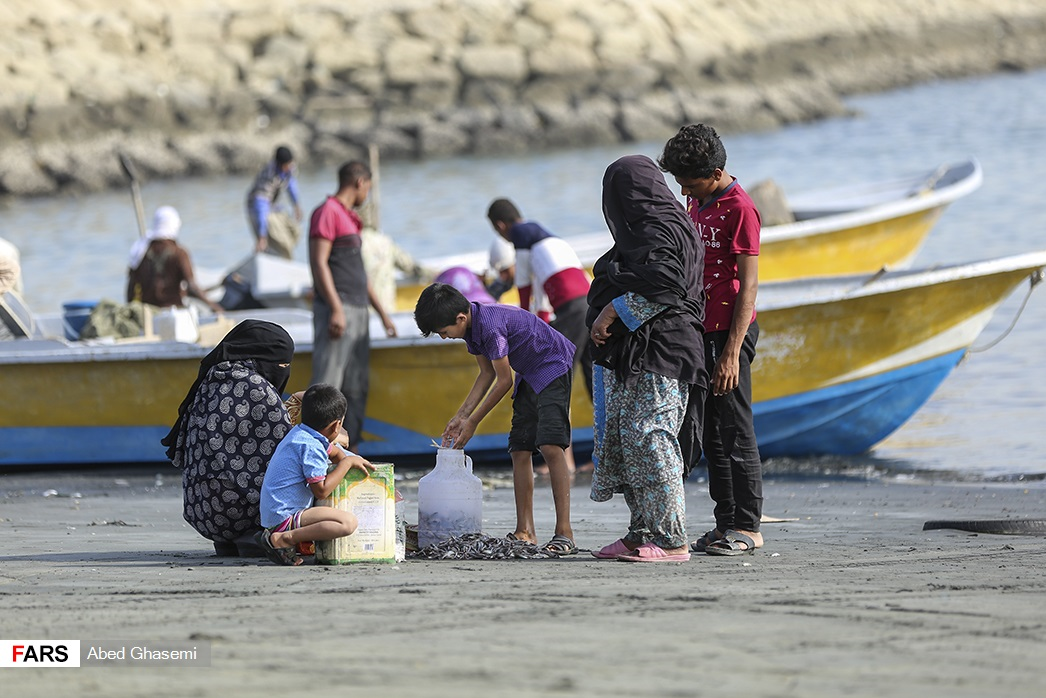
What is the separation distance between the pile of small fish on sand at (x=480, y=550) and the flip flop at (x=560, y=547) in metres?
0.01

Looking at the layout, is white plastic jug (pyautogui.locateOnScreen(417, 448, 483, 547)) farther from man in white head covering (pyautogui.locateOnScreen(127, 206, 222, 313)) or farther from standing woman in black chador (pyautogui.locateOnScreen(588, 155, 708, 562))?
man in white head covering (pyautogui.locateOnScreen(127, 206, 222, 313))

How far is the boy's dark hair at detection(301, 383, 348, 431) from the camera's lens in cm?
594

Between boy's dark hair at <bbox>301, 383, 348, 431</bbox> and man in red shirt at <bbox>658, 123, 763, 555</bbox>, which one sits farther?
man in red shirt at <bbox>658, 123, 763, 555</bbox>

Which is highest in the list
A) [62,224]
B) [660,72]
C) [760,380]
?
[660,72]

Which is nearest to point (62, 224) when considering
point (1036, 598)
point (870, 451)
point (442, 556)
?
point (870, 451)

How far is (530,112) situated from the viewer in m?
42.4

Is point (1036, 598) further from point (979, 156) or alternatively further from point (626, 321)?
point (979, 156)

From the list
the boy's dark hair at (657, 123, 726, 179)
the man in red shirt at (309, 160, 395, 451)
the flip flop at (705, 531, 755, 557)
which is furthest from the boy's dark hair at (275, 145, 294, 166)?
the flip flop at (705, 531, 755, 557)

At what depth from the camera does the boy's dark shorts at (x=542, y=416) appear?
20.9 feet

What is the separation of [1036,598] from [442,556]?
7.82 ft

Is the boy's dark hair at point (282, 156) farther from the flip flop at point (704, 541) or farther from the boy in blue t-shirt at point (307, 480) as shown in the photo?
the flip flop at point (704, 541)

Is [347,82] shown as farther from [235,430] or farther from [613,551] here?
[613,551]

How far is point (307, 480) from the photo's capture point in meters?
5.96

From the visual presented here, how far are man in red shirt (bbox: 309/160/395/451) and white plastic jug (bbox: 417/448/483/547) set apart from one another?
3083 millimetres
